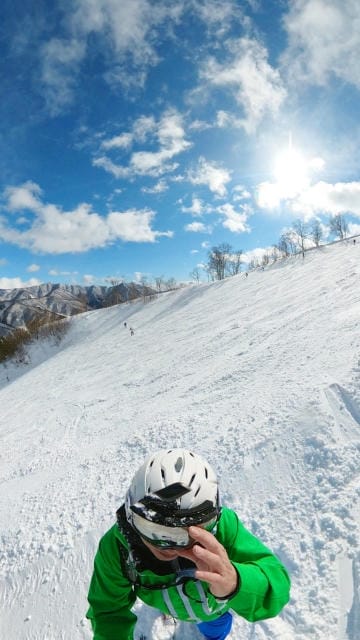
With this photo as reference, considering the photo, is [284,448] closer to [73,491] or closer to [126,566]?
[126,566]

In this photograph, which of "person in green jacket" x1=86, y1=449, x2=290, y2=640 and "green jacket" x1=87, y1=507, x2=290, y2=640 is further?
"green jacket" x1=87, y1=507, x2=290, y2=640

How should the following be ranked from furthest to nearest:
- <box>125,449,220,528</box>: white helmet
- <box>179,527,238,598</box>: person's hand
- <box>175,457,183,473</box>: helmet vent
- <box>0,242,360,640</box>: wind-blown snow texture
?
1. <box>0,242,360,640</box>: wind-blown snow texture
2. <box>175,457,183,473</box>: helmet vent
3. <box>125,449,220,528</box>: white helmet
4. <box>179,527,238,598</box>: person's hand

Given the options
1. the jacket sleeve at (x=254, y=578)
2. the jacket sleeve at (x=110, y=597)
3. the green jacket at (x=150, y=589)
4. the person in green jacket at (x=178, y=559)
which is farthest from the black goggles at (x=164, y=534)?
the jacket sleeve at (x=110, y=597)

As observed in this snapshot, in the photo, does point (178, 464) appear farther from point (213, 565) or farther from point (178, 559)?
point (213, 565)

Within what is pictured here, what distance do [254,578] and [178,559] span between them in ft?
1.63

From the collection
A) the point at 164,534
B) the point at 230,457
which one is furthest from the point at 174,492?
the point at 230,457

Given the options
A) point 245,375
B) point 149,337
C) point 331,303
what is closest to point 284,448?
point 245,375

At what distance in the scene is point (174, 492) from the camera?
1.81 m

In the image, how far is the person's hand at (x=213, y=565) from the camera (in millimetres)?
1354

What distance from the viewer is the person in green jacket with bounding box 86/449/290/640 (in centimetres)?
158

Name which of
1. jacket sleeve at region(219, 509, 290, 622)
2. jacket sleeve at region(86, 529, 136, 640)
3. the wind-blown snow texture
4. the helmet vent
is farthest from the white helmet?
the wind-blown snow texture

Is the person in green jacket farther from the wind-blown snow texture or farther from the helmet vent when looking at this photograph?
the wind-blown snow texture

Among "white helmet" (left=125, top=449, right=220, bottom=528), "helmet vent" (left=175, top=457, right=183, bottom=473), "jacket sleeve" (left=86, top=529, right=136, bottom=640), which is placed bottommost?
"jacket sleeve" (left=86, top=529, right=136, bottom=640)

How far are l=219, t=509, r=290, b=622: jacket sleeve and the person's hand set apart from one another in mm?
95
